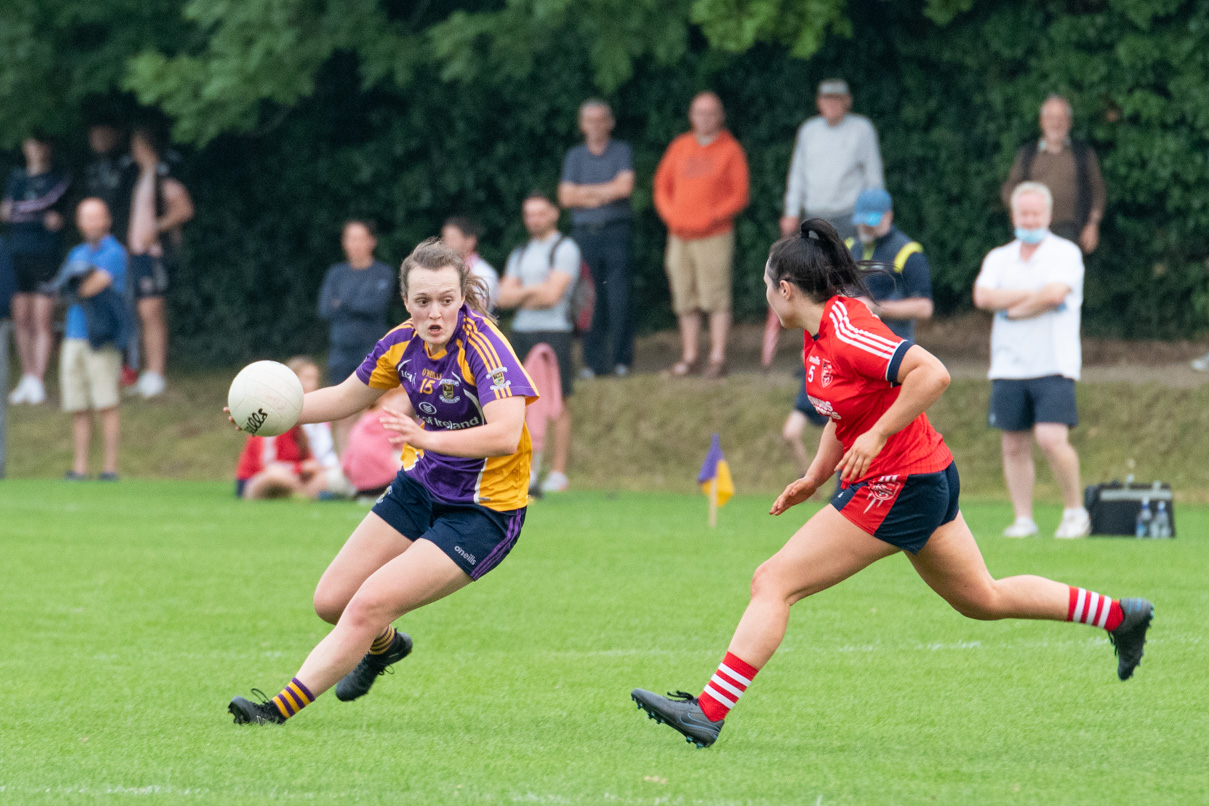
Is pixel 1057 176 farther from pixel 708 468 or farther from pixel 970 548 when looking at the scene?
pixel 970 548

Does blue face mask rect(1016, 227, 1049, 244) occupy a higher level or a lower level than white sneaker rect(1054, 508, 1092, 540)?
higher

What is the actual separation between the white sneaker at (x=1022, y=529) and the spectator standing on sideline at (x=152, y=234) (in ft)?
34.6

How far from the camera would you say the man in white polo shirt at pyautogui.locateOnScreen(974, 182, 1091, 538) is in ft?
37.0

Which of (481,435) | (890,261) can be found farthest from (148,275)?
(481,435)

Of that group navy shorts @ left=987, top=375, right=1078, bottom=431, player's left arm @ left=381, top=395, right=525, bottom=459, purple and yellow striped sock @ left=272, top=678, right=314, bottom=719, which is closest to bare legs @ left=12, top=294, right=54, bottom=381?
navy shorts @ left=987, top=375, right=1078, bottom=431

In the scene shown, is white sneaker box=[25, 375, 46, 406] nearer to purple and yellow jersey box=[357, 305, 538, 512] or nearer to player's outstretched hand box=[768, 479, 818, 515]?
purple and yellow jersey box=[357, 305, 538, 512]

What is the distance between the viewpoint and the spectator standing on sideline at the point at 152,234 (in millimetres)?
18312

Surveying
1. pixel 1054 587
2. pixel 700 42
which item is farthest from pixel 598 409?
pixel 1054 587

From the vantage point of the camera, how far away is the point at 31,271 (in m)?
18.9

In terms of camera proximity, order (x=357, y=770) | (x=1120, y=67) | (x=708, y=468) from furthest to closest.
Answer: (x=1120, y=67) → (x=708, y=468) → (x=357, y=770)

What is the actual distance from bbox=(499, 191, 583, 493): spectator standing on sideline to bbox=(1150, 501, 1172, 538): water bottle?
518 cm

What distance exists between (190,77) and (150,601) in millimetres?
9644

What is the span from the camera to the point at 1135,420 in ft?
48.9

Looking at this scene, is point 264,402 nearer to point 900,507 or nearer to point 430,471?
point 430,471
